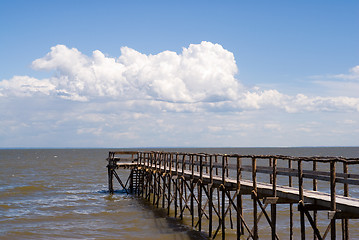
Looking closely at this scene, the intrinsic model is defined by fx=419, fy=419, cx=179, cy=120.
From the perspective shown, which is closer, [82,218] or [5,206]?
[82,218]

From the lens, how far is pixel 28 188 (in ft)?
124

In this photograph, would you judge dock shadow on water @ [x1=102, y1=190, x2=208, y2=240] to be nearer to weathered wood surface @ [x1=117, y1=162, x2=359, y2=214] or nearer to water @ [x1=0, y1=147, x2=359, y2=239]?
water @ [x1=0, y1=147, x2=359, y2=239]

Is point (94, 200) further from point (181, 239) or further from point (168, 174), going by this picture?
point (181, 239)

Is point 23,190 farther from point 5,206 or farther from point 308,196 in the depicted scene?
point 308,196

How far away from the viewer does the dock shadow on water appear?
1803 cm

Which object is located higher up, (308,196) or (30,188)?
(308,196)

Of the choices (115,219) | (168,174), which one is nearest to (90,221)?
(115,219)

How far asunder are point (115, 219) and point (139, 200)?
270 inches

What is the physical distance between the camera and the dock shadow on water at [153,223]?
59.2 ft

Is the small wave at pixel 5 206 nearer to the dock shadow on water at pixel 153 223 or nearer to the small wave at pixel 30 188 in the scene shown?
the dock shadow on water at pixel 153 223

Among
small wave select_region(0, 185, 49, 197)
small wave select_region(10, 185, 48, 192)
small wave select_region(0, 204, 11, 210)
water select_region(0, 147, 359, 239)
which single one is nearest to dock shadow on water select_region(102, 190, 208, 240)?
water select_region(0, 147, 359, 239)

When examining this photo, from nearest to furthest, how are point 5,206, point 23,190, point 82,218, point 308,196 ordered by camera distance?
1. point 308,196
2. point 82,218
3. point 5,206
4. point 23,190

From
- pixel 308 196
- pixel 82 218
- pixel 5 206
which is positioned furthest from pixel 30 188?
pixel 308 196

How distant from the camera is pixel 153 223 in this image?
20.8 meters
